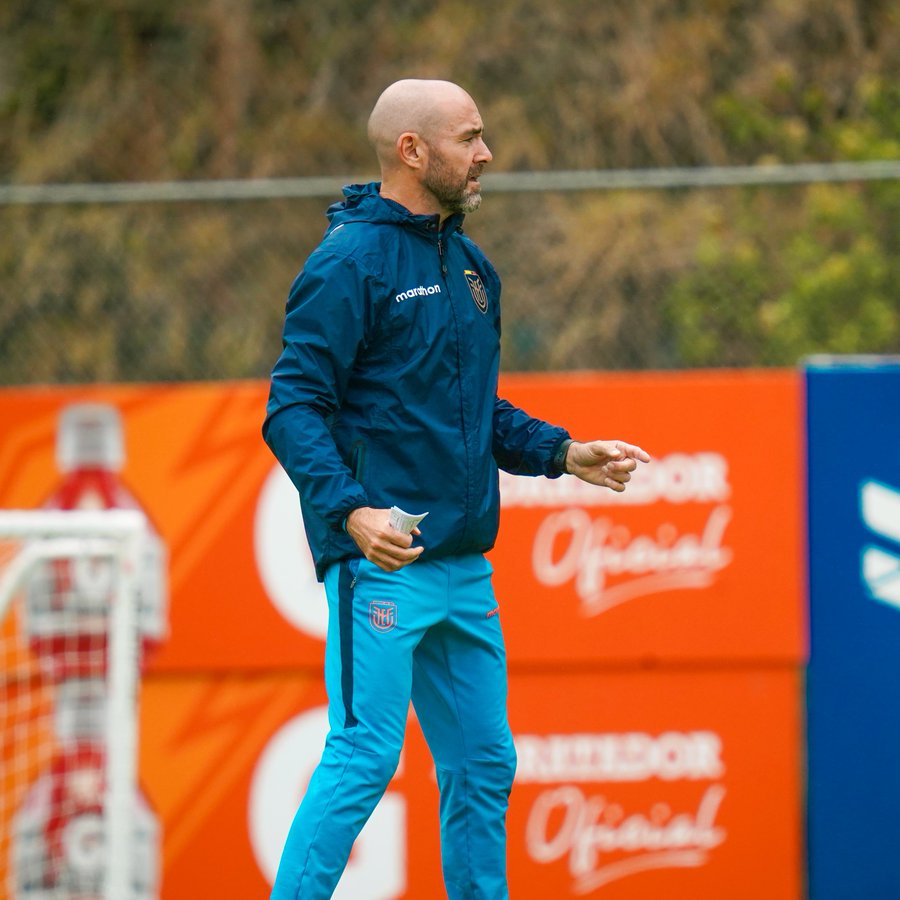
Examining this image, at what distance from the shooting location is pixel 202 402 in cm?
494

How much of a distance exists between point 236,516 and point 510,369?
308 centimetres

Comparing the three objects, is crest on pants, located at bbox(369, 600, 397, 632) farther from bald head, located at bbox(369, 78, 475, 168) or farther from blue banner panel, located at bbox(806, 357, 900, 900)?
blue banner panel, located at bbox(806, 357, 900, 900)

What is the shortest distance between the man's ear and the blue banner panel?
6.72 feet

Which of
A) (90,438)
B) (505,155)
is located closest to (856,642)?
(90,438)

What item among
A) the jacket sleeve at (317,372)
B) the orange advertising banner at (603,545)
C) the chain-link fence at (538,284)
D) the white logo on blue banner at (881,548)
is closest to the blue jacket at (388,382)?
the jacket sleeve at (317,372)

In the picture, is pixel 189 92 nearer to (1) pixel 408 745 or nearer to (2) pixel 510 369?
(2) pixel 510 369

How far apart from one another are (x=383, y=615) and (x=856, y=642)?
84.8 inches

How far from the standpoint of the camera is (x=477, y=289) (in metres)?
3.53

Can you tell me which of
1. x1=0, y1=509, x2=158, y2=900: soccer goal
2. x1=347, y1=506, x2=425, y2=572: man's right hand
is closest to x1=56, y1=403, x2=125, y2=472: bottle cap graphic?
x1=0, y1=509, x2=158, y2=900: soccer goal

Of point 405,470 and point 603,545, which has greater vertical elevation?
point 603,545

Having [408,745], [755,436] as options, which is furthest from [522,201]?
[408,745]

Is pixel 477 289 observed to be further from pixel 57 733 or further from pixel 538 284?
pixel 538 284

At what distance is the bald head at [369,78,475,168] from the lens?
3.36 meters

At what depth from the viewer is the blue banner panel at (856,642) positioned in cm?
481
